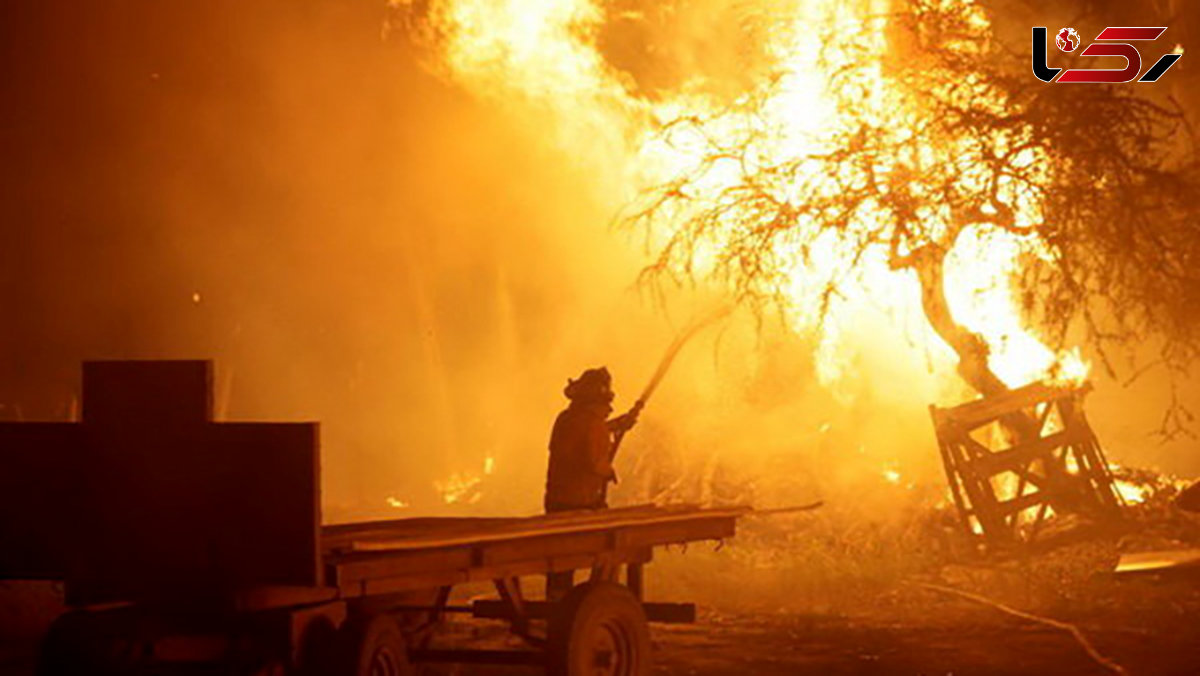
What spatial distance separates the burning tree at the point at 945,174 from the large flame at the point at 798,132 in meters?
0.05

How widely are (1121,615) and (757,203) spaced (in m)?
5.69

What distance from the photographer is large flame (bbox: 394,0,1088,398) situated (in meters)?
16.0

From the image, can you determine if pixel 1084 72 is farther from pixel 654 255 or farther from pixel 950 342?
pixel 654 255

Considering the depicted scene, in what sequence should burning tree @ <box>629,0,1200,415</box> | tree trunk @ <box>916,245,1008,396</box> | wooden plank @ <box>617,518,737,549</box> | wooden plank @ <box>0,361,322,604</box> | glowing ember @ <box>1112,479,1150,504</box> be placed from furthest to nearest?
glowing ember @ <box>1112,479,1150,504</box> < tree trunk @ <box>916,245,1008,396</box> < burning tree @ <box>629,0,1200,415</box> < wooden plank @ <box>617,518,737,549</box> < wooden plank @ <box>0,361,322,604</box>

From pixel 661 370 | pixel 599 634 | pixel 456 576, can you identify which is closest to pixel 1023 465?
pixel 661 370

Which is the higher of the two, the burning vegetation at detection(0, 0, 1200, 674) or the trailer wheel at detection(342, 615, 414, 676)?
the burning vegetation at detection(0, 0, 1200, 674)

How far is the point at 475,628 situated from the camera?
13250 mm

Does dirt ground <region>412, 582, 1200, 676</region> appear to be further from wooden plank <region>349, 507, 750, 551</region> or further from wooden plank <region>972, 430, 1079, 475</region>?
wooden plank <region>972, 430, 1079, 475</region>

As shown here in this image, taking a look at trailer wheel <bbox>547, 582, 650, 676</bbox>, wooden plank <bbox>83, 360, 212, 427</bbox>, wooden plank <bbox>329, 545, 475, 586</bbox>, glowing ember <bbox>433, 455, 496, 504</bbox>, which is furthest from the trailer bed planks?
glowing ember <bbox>433, 455, 496, 504</bbox>

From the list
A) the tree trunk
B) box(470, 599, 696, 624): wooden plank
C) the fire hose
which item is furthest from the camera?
the tree trunk

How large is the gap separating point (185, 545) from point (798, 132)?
10.8 meters

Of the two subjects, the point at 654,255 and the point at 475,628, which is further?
the point at 654,255

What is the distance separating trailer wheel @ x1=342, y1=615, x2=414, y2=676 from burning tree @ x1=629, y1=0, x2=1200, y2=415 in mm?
7549

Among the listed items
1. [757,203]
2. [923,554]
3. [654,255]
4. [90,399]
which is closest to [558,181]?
[654,255]
